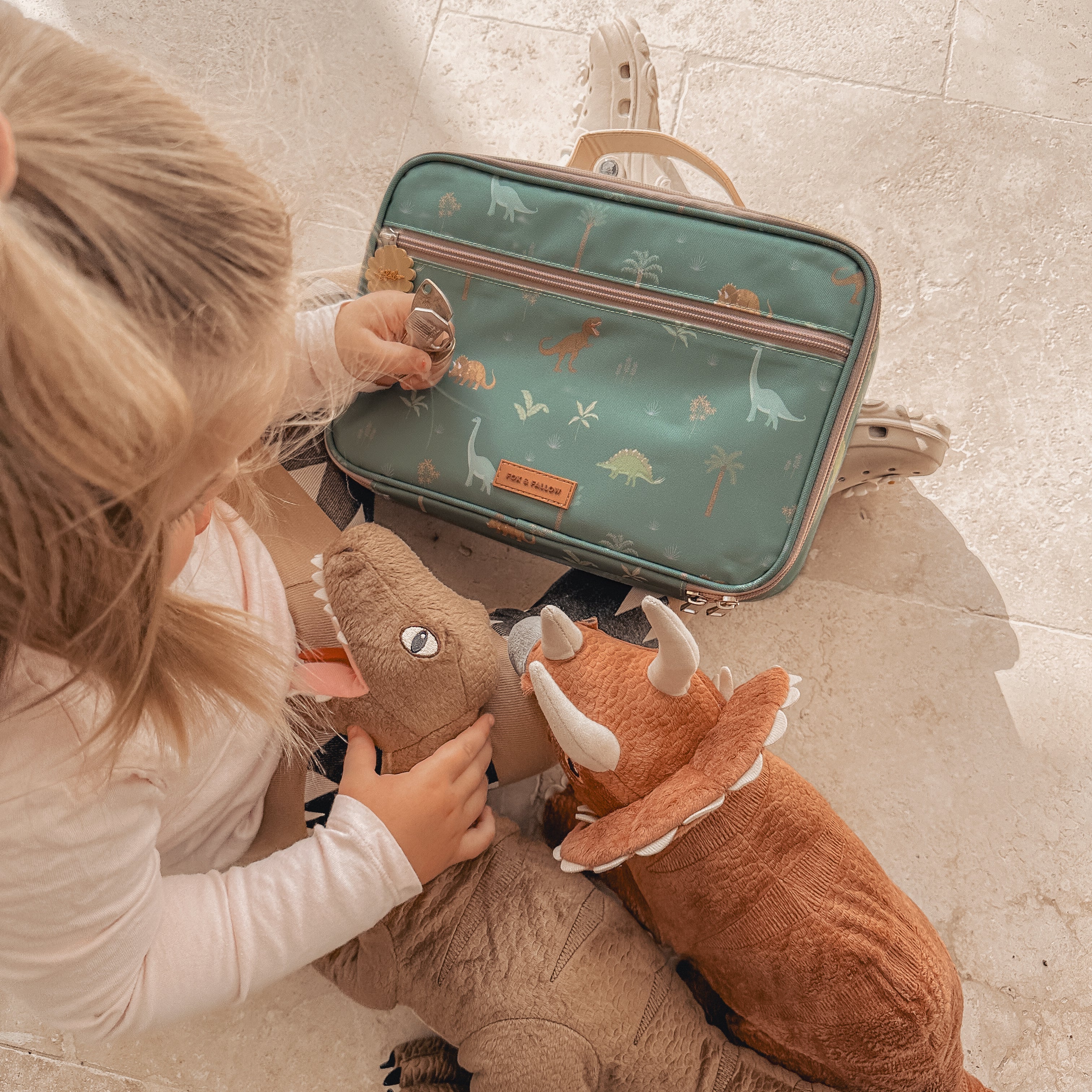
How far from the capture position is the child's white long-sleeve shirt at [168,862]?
410 mm

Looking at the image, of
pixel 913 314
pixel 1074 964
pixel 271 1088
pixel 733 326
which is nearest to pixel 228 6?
pixel 733 326

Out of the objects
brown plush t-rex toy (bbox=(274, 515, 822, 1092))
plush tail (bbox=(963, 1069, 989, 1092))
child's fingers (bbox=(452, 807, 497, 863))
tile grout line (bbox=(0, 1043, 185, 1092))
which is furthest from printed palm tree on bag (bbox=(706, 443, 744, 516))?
tile grout line (bbox=(0, 1043, 185, 1092))

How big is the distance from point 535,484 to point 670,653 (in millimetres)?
229

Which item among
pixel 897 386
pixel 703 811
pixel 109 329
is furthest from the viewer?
pixel 897 386

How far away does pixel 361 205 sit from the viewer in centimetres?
99

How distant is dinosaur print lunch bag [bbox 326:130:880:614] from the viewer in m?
0.65

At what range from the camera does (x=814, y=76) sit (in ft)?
3.22

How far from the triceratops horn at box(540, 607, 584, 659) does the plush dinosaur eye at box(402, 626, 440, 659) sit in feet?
0.27

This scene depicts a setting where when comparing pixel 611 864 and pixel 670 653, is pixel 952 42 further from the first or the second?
pixel 611 864

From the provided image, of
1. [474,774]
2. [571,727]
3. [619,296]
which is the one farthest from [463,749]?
[619,296]

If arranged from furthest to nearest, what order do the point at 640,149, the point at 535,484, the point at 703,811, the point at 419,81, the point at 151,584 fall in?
the point at 419,81 < the point at 640,149 < the point at 535,484 < the point at 703,811 < the point at 151,584

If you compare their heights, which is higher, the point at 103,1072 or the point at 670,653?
the point at 670,653

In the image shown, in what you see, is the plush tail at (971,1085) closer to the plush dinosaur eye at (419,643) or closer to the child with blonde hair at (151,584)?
the child with blonde hair at (151,584)

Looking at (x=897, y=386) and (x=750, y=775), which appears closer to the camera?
(x=750, y=775)
